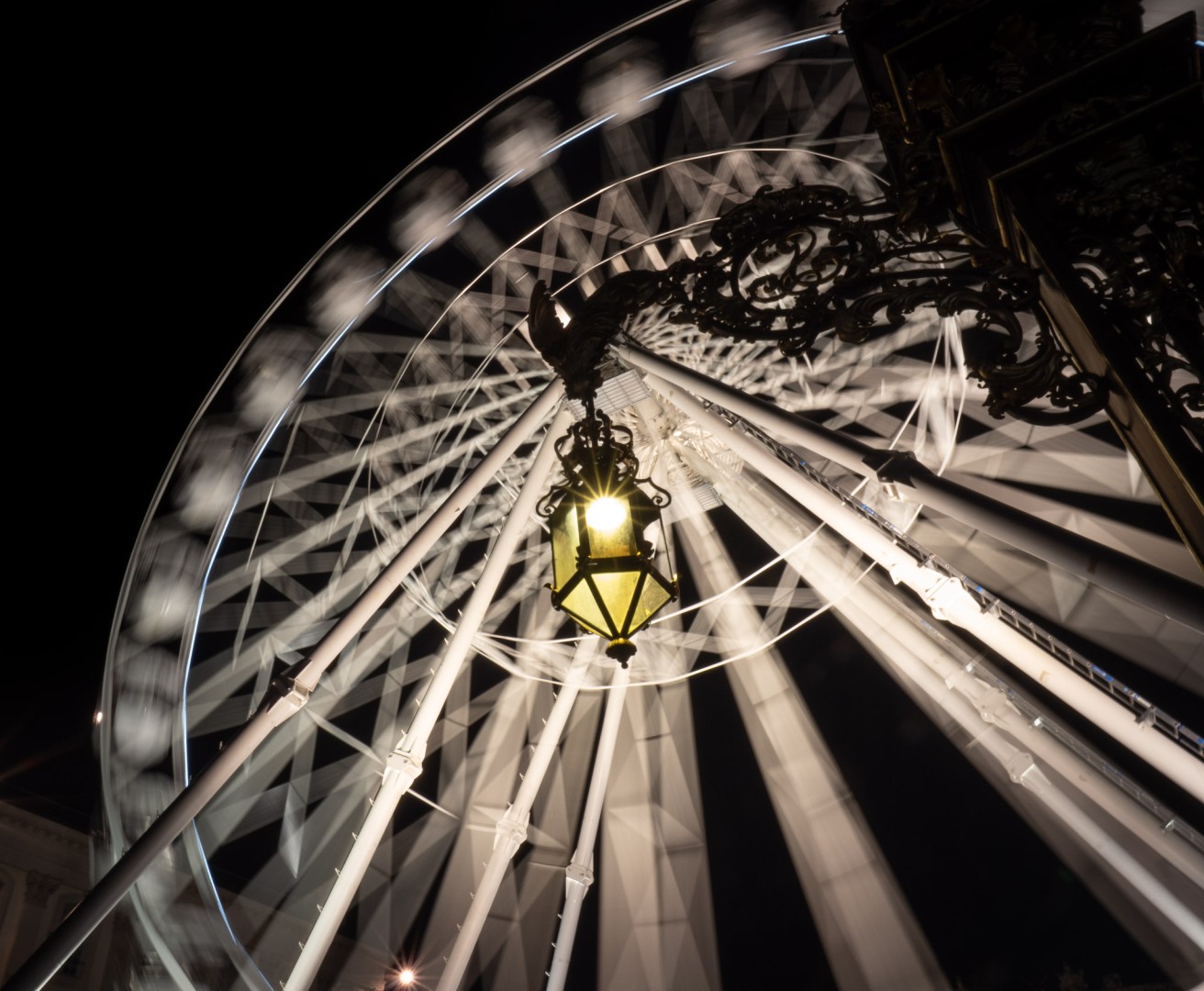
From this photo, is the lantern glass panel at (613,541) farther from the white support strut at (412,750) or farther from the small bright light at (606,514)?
the white support strut at (412,750)

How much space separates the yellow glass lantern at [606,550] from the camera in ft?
10.0

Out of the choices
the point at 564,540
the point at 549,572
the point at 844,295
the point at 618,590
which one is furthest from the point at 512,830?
the point at 844,295

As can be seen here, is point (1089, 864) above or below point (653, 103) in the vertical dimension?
below

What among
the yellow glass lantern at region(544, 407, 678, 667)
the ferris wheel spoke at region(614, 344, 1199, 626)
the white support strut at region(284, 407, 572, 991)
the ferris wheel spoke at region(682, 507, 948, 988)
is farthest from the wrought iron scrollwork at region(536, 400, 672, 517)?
the ferris wheel spoke at region(682, 507, 948, 988)

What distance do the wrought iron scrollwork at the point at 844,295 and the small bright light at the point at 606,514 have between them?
56cm

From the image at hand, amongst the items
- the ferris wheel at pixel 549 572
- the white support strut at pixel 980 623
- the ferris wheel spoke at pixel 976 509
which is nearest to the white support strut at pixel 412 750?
the ferris wheel at pixel 549 572

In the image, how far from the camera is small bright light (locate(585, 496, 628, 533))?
3.17 m

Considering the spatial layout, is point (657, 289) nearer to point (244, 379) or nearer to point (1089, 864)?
point (244, 379)

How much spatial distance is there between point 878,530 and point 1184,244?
3.09m

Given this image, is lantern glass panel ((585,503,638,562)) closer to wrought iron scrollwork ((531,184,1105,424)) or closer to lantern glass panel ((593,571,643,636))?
lantern glass panel ((593,571,643,636))

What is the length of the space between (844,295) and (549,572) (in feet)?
22.3

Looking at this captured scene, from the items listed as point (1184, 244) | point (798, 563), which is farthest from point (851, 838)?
point (1184, 244)

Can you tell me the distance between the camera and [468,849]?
8648 millimetres

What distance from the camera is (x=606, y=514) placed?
320 cm
